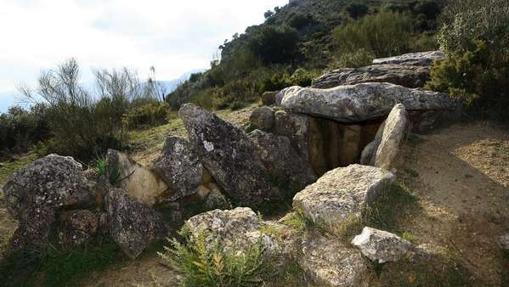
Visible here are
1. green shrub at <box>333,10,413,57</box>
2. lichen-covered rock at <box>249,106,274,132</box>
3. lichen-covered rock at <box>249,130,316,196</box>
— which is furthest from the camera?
green shrub at <box>333,10,413,57</box>

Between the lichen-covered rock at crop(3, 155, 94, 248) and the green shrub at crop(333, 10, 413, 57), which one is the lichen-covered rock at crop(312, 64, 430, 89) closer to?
the lichen-covered rock at crop(3, 155, 94, 248)

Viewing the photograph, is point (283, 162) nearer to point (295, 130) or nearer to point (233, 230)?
point (295, 130)

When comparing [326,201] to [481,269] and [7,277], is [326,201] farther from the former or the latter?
[7,277]

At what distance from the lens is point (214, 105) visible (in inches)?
681

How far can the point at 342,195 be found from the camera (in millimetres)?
6910

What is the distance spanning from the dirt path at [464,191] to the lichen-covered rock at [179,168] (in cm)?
392

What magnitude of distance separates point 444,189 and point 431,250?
Answer: 192 centimetres

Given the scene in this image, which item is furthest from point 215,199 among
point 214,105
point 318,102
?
point 214,105

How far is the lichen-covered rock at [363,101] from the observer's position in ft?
31.9

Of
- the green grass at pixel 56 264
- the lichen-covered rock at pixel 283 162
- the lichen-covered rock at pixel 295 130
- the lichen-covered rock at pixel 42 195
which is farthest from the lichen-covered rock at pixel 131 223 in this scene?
the lichen-covered rock at pixel 295 130

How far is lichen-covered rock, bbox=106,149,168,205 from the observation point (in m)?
8.24

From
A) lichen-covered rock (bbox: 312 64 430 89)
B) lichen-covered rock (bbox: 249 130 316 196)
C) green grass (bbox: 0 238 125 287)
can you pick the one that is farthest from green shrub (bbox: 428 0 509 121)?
green grass (bbox: 0 238 125 287)

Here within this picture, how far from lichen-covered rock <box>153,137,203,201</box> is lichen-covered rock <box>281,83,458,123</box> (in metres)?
2.78

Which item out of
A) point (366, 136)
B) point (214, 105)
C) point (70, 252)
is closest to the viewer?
point (70, 252)
